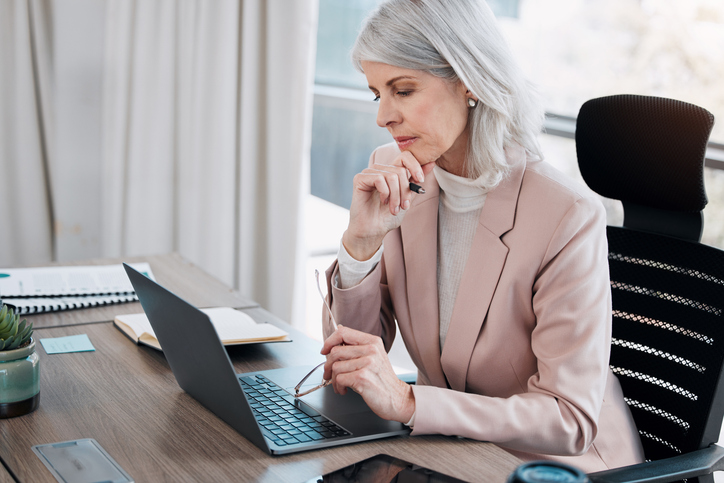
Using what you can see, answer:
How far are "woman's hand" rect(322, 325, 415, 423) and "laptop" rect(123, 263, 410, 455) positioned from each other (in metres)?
0.03

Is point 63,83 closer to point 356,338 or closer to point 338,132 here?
point 338,132

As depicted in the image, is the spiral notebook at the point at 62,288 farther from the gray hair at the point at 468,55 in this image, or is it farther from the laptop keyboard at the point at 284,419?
the gray hair at the point at 468,55

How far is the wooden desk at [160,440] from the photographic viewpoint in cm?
83

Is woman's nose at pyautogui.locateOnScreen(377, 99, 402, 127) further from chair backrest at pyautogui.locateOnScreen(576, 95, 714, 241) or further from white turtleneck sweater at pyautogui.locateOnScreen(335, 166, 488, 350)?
chair backrest at pyautogui.locateOnScreen(576, 95, 714, 241)

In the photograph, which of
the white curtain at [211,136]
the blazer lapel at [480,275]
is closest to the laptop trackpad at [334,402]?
the blazer lapel at [480,275]

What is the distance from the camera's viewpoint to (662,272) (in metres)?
1.25

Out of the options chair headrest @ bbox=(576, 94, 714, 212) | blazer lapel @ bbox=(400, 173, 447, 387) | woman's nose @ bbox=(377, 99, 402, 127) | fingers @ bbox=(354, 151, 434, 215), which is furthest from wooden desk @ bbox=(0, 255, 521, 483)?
chair headrest @ bbox=(576, 94, 714, 212)

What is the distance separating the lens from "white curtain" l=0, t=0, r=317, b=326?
2.63 m

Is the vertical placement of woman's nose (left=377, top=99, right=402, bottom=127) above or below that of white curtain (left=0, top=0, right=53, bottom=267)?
above

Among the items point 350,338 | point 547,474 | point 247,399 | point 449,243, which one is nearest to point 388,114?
point 449,243

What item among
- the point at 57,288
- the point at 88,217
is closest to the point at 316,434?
the point at 57,288

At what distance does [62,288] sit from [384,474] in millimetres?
1031

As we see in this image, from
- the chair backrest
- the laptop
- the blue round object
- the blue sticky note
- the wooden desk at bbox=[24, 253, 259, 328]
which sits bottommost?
the wooden desk at bbox=[24, 253, 259, 328]

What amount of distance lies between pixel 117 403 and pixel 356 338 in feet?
1.24
